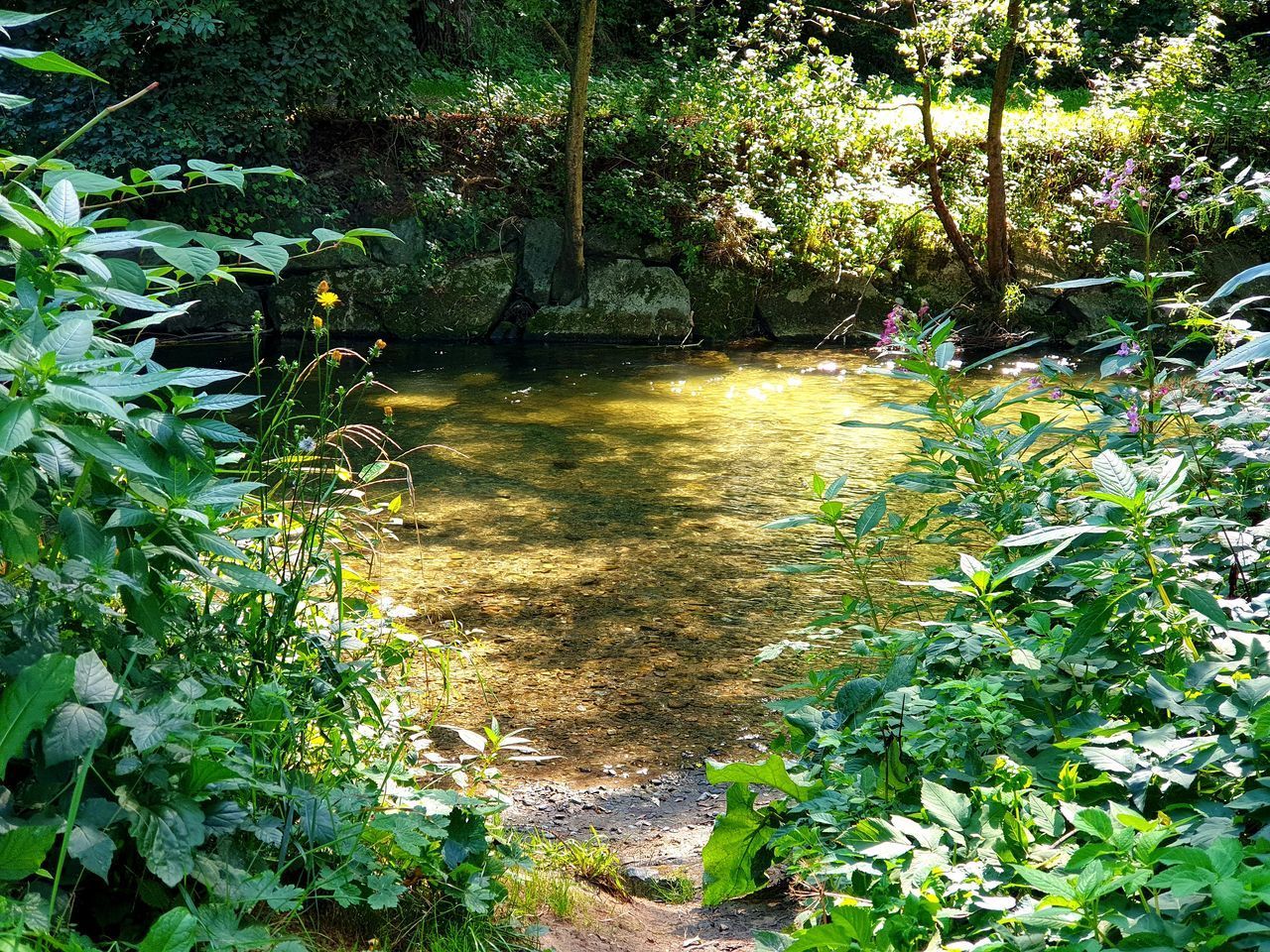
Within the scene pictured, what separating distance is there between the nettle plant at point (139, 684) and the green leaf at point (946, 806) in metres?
0.79

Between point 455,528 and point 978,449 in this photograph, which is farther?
point 455,528

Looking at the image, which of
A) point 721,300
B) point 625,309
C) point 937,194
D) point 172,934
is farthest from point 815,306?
point 172,934

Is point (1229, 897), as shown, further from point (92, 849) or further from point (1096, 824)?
point (92, 849)

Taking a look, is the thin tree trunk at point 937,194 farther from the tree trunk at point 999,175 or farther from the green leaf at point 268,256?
the green leaf at point 268,256

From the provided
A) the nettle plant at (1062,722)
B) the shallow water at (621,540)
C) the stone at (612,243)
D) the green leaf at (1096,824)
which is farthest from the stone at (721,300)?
the green leaf at (1096,824)

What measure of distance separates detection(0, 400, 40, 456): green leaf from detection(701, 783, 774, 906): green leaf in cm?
140

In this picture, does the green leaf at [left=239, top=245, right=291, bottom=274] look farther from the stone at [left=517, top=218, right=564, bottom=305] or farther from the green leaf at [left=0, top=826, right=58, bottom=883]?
the stone at [left=517, top=218, right=564, bottom=305]

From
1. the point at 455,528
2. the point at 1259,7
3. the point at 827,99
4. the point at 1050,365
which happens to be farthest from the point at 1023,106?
the point at 1050,365

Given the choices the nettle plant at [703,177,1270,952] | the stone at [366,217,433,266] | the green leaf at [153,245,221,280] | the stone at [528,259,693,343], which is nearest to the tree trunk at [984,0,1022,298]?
the stone at [528,259,693,343]

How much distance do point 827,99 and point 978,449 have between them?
8905mm

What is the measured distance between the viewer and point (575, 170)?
9.82 meters

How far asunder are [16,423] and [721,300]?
9.15 m

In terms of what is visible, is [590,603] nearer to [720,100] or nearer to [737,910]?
[737,910]

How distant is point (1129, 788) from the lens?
52.2 inches
